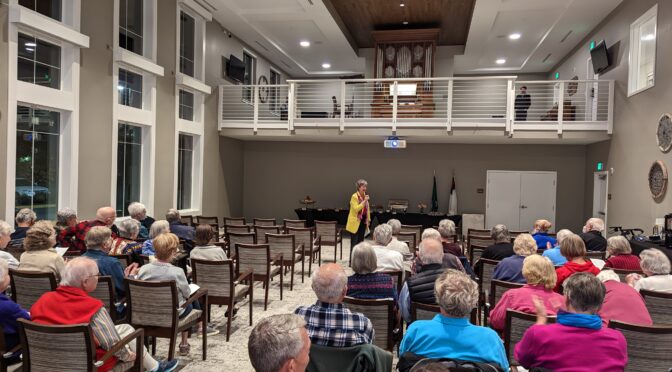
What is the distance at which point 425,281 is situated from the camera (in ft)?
10.6

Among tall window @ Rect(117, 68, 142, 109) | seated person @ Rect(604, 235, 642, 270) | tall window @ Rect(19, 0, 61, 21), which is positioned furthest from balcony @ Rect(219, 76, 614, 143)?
seated person @ Rect(604, 235, 642, 270)

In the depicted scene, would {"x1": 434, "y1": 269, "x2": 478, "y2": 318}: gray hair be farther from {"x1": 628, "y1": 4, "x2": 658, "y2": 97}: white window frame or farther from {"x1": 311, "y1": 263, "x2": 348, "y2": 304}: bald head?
{"x1": 628, "y1": 4, "x2": 658, "y2": 97}: white window frame

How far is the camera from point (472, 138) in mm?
10789

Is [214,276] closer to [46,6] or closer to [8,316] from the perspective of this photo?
[8,316]

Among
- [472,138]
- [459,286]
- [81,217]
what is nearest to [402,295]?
[459,286]

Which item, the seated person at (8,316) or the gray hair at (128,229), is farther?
the gray hair at (128,229)

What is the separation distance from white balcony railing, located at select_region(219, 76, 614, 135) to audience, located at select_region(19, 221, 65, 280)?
7.58 m

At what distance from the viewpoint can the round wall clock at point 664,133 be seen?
7137 millimetres

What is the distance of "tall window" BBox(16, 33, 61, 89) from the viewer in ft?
20.3

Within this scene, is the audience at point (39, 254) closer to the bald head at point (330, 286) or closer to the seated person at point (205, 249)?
the seated person at point (205, 249)

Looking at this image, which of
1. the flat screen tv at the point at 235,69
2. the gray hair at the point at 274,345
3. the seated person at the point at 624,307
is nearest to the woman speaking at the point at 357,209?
the seated person at the point at 624,307

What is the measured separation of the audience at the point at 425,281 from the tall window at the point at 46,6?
6.54 m

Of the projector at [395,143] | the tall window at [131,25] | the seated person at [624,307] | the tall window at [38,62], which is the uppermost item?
the tall window at [131,25]

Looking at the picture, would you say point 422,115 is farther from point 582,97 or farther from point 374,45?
point 582,97
